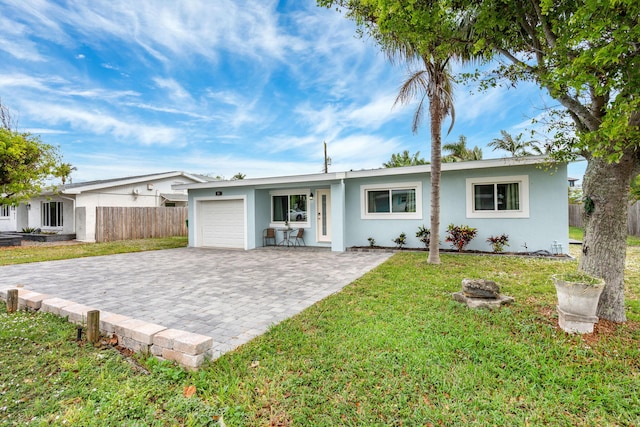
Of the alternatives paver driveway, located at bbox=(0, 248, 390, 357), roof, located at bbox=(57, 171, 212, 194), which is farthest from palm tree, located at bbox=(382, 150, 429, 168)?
paver driveway, located at bbox=(0, 248, 390, 357)

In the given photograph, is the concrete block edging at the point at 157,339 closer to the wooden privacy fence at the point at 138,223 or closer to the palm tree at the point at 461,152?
the wooden privacy fence at the point at 138,223

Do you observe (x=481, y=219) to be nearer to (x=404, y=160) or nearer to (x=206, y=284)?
(x=206, y=284)

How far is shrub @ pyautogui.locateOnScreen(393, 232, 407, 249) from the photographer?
1001 cm

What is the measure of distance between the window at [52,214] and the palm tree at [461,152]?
2354 centimetres

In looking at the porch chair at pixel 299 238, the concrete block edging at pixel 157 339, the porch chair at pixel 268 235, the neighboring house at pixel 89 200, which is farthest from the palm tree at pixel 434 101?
the neighboring house at pixel 89 200

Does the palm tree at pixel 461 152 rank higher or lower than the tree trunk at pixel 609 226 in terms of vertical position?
higher

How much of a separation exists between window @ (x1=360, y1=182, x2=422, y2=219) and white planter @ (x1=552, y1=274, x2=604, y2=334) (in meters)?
6.53

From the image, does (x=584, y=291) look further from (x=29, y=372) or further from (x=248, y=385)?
(x=29, y=372)

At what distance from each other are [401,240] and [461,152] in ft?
45.4

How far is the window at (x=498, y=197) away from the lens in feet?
28.3

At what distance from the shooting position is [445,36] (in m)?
4.19

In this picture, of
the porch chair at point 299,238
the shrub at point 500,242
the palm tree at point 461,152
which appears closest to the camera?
the shrub at point 500,242

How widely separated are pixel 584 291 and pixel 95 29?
13.4m

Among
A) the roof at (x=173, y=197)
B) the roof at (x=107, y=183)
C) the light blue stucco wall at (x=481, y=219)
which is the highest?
the roof at (x=107, y=183)
